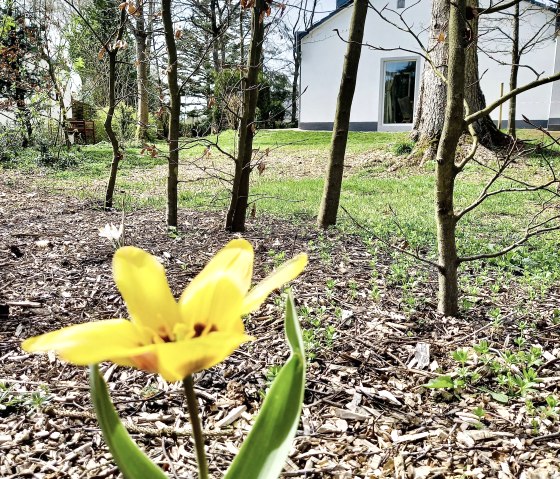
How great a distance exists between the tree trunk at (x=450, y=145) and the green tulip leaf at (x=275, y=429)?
1896 millimetres

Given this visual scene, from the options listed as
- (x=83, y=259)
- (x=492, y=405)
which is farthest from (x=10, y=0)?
(x=492, y=405)

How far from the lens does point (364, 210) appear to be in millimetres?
6594

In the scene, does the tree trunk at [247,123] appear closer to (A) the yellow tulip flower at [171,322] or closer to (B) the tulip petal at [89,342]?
(A) the yellow tulip flower at [171,322]

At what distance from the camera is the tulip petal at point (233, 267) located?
0.73m

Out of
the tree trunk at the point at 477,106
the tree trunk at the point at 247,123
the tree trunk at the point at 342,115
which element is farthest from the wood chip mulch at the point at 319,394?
the tree trunk at the point at 477,106

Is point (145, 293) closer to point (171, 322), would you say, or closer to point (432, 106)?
point (171, 322)

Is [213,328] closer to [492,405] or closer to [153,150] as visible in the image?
[492,405]

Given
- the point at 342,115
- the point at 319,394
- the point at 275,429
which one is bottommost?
the point at 319,394

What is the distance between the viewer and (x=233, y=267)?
0.75m

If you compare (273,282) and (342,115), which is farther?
(342,115)

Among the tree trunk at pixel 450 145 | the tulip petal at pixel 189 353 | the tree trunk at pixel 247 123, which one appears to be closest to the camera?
the tulip petal at pixel 189 353

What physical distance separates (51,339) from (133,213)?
617 centimetres

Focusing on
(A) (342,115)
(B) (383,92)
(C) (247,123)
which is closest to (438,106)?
(A) (342,115)

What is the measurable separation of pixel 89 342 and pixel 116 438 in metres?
0.18
